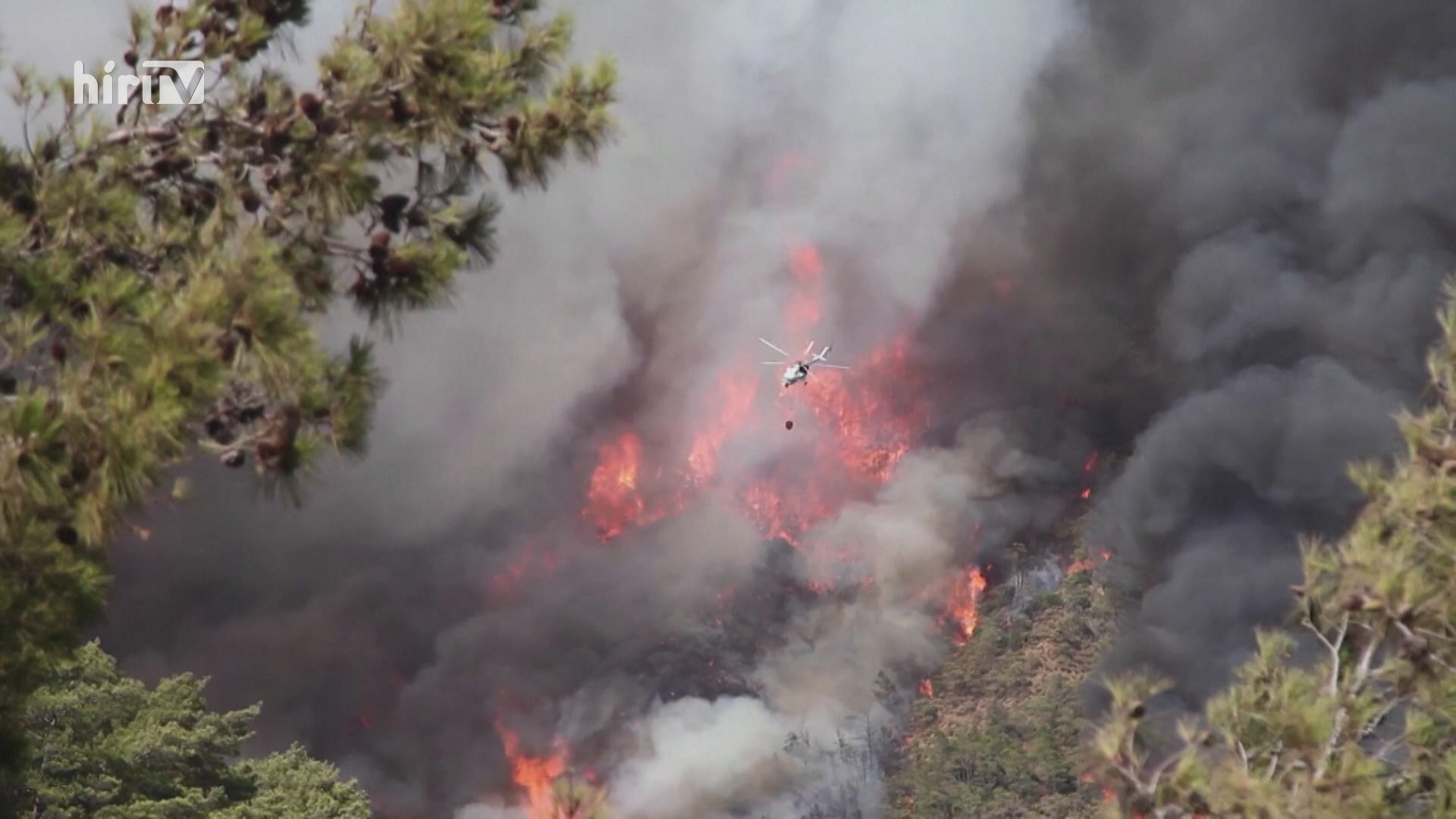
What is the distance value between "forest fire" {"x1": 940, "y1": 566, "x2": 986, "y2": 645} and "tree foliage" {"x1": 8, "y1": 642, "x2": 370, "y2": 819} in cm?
6915

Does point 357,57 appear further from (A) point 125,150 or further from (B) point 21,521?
(B) point 21,521

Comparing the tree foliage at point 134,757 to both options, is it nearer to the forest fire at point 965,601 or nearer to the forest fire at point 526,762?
the forest fire at point 526,762

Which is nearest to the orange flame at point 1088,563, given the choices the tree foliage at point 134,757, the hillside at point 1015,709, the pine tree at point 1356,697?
the hillside at point 1015,709

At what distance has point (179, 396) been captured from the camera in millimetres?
5461

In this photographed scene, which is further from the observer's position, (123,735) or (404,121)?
(123,735)

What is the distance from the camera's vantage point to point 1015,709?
256 ft

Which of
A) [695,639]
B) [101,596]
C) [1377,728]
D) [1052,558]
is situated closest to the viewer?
[101,596]

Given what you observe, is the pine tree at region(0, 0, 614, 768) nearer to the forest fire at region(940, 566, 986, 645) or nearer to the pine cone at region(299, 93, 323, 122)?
the pine cone at region(299, 93, 323, 122)

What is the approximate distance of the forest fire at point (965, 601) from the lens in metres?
92.1

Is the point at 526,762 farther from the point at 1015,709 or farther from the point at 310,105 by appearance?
the point at 310,105

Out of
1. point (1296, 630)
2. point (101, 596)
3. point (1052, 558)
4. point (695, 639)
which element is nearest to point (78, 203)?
point (101, 596)

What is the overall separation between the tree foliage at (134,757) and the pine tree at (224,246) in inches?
578

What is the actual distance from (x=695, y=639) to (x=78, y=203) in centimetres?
8326

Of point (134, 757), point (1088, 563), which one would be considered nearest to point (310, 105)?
point (134, 757)
